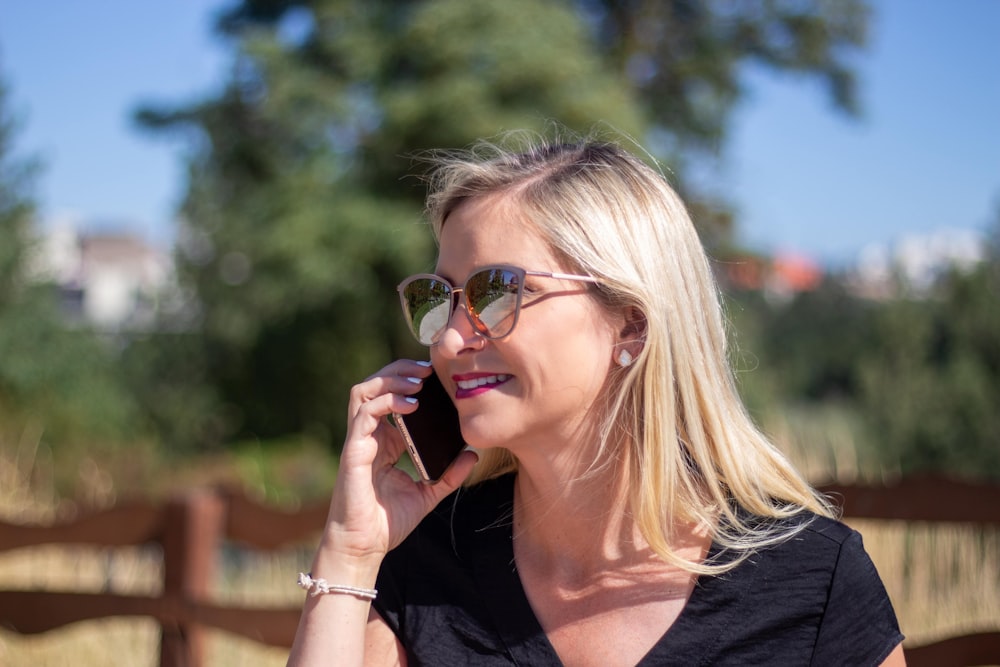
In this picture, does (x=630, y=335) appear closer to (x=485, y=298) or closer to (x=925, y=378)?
(x=485, y=298)

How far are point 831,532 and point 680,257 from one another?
0.58m

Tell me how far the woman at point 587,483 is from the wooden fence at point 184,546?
46.6 inches

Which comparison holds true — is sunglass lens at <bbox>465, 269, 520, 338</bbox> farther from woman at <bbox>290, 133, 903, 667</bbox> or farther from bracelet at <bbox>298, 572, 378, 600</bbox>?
bracelet at <bbox>298, 572, 378, 600</bbox>

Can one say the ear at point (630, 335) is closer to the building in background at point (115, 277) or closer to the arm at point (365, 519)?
the arm at point (365, 519)

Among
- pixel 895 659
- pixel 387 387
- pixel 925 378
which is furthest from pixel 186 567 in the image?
pixel 925 378

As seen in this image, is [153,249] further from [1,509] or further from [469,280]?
[469,280]

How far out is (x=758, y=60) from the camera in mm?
14695

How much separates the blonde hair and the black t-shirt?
0.06 meters

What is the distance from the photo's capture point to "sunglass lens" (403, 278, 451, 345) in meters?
1.93

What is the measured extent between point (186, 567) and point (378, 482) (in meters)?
1.63

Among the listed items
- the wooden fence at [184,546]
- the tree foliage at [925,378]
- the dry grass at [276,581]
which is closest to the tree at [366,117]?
the tree foliage at [925,378]

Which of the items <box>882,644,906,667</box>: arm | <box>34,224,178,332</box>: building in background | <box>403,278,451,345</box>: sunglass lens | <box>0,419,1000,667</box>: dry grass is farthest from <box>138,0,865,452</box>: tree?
<box>882,644,906,667</box>: arm

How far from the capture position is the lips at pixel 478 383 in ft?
6.10

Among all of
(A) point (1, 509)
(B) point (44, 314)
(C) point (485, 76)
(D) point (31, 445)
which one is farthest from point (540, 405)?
(B) point (44, 314)
